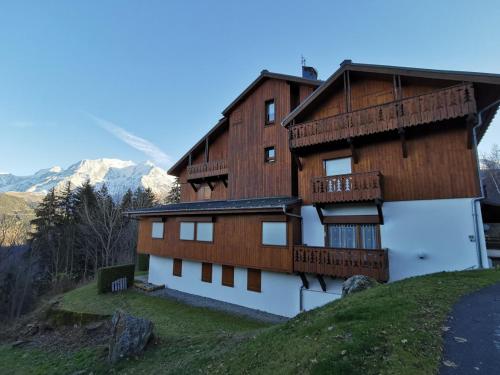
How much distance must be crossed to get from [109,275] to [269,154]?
47.9 ft

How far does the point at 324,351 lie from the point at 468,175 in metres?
10.3

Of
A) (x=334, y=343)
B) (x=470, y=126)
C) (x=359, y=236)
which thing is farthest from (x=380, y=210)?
(x=334, y=343)

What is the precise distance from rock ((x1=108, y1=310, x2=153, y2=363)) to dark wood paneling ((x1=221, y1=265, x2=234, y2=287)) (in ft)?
24.0

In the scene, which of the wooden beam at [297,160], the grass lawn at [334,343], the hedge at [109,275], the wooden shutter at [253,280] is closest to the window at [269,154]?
the wooden beam at [297,160]

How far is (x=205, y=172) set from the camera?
2175cm

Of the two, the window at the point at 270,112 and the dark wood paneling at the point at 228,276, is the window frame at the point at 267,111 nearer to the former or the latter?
the window at the point at 270,112

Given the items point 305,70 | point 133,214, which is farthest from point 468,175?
Answer: point 133,214

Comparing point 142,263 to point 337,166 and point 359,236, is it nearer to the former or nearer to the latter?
point 337,166

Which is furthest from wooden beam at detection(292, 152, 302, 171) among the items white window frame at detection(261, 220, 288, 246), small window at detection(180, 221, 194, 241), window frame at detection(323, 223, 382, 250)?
small window at detection(180, 221, 194, 241)

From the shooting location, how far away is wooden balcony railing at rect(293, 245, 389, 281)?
38.1 ft

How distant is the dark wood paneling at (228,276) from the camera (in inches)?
658

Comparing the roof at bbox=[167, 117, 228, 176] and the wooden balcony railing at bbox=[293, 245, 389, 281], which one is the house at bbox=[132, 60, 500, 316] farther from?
the roof at bbox=[167, 117, 228, 176]

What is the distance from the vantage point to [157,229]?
21484mm

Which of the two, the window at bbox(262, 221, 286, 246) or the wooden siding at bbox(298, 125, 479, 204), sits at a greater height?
the wooden siding at bbox(298, 125, 479, 204)
